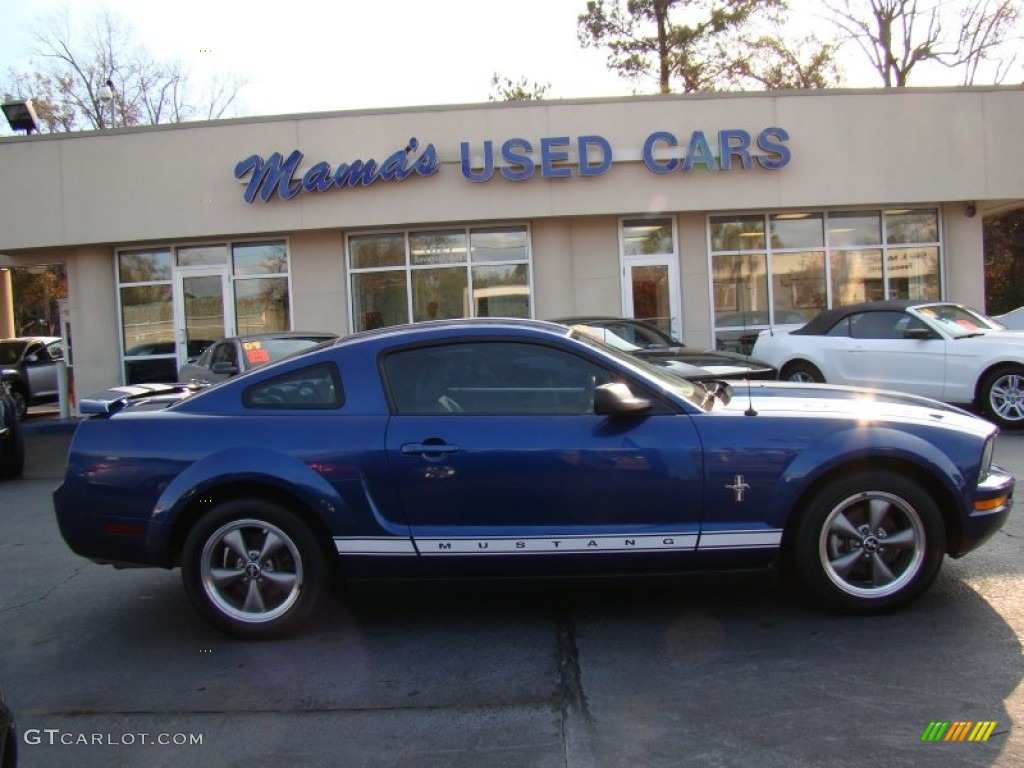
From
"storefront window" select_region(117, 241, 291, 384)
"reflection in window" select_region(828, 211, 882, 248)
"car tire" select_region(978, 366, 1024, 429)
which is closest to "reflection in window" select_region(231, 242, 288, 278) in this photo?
"storefront window" select_region(117, 241, 291, 384)

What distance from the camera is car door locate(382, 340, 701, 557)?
4.17 meters

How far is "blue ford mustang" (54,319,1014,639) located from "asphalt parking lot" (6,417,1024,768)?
0.76ft

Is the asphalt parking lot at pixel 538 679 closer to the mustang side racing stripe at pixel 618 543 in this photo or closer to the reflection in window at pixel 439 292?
the mustang side racing stripe at pixel 618 543

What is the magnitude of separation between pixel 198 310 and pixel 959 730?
51.2 ft

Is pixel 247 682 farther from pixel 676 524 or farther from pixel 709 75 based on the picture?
pixel 709 75

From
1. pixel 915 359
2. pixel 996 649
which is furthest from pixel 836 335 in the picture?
pixel 996 649

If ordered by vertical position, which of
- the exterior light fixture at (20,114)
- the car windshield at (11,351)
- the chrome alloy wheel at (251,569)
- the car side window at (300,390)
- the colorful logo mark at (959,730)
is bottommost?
the colorful logo mark at (959,730)

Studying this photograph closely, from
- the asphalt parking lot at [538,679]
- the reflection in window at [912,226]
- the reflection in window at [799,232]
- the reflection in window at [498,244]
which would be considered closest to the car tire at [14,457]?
the asphalt parking lot at [538,679]

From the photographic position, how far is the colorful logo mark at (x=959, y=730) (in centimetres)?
317

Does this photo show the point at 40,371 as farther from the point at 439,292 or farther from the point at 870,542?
the point at 870,542

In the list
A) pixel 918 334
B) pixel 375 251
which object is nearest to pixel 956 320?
pixel 918 334

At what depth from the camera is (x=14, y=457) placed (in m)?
10.3

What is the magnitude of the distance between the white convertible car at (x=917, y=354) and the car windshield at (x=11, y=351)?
50.4ft

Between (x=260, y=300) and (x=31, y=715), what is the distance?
13.3 m
